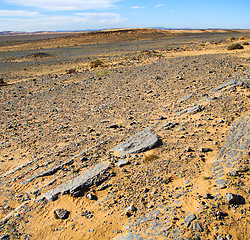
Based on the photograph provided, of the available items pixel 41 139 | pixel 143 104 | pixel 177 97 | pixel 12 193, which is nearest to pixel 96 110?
pixel 143 104

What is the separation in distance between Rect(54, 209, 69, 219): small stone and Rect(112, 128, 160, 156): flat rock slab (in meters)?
2.33

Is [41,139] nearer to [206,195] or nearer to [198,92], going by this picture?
[206,195]

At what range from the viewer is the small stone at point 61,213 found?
499cm

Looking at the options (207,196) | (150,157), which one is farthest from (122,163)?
(207,196)

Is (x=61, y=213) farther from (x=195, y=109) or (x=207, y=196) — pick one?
(x=195, y=109)

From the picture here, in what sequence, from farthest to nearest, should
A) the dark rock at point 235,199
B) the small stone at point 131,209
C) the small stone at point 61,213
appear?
the small stone at point 61,213 < the small stone at point 131,209 < the dark rock at point 235,199

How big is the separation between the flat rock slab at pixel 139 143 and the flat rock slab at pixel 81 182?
939 mm

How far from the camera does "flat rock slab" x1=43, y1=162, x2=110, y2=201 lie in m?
5.55

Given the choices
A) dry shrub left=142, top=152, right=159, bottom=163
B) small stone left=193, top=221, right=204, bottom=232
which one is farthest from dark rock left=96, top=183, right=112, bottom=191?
small stone left=193, top=221, right=204, bottom=232

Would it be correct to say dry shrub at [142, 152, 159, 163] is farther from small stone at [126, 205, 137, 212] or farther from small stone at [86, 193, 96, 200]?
small stone at [86, 193, 96, 200]

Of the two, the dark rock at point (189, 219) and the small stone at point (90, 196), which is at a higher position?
the dark rock at point (189, 219)

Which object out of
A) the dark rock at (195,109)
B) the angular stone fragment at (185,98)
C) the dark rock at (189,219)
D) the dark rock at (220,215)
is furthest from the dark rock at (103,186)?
the angular stone fragment at (185,98)

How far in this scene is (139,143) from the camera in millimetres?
6988

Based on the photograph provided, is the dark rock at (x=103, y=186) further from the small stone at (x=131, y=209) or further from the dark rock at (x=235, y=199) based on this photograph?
the dark rock at (x=235, y=199)
